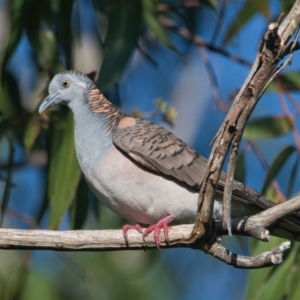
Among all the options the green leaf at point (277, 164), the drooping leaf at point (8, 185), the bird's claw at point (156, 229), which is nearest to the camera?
the bird's claw at point (156, 229)

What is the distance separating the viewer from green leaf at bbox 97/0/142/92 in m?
3.63

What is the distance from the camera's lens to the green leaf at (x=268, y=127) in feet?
13.4

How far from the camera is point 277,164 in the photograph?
156 inches

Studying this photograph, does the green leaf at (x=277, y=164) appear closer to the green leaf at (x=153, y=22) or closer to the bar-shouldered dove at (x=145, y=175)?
the bar-shouldered dove at (x=145, y=175)

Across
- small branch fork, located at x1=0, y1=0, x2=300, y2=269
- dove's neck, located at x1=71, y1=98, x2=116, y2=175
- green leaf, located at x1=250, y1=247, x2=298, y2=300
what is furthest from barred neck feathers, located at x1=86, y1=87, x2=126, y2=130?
green leaf, located at x1=250, y1=247, x2=298, y2=300


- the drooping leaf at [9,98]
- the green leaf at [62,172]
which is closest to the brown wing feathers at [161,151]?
the green leaf at [62,172]

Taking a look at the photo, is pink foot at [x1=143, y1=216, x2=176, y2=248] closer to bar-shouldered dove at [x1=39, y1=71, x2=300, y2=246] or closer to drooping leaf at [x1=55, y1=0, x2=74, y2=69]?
bar-shouldered dove at [x1=39, y1=71, x2=300, y2=246]

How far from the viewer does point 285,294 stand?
3.74 m

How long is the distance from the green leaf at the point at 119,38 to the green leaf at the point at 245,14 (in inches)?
40.7

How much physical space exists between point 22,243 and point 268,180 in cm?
154

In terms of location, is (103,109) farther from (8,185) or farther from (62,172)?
(8,185)

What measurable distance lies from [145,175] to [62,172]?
0.57 metres

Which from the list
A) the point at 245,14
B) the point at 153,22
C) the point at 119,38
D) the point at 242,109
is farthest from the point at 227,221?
the point at 245,14

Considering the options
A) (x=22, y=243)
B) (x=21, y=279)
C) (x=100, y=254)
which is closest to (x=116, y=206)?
(x=22, y=243)
